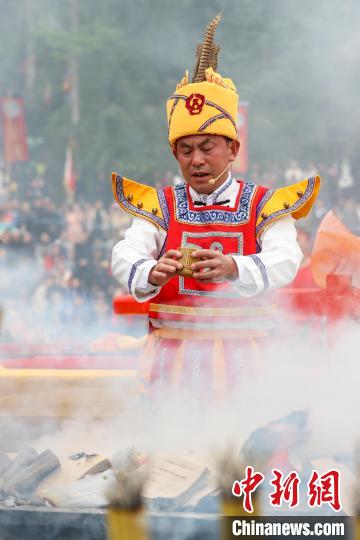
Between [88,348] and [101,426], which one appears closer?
[101,426]

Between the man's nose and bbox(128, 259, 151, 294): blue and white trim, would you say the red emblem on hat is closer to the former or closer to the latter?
the man's nose

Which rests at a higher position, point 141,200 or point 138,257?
point 141,200

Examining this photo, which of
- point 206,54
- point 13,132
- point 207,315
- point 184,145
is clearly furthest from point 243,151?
point 207,315

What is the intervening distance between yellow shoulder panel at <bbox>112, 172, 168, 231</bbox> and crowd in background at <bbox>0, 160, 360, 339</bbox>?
5.57 meters

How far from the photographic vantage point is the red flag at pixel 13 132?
50.0 ft

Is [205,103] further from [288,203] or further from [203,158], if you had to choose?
[288,203]

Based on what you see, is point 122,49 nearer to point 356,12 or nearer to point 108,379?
point 356,12

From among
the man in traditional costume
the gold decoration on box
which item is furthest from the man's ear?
the gold decoration on box

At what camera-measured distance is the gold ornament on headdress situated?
11.2 feet

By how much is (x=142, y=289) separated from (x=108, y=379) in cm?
135

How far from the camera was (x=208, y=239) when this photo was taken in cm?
335

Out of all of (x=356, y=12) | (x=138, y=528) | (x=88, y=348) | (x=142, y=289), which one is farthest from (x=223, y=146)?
(x=356, y=12)

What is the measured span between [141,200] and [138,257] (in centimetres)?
29

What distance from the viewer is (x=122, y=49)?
14984 mm
